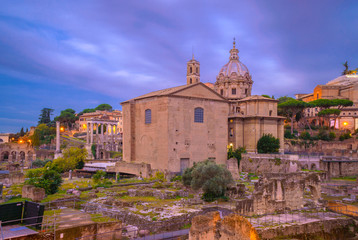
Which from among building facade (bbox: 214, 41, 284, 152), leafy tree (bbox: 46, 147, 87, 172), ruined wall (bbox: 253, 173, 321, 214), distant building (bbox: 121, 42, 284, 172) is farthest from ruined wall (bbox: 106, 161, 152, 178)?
ruined wall (bbox: 253, 173, 321, 214)

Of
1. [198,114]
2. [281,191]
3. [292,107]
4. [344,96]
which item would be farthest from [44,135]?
[344,96]

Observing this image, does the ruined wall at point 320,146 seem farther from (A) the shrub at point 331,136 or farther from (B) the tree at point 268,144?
(B) the tree at point 268,144

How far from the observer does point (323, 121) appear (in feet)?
221

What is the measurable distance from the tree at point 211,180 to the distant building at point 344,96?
56538mm

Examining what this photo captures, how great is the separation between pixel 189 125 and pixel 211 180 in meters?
15.0

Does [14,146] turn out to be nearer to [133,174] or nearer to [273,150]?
[133,174]

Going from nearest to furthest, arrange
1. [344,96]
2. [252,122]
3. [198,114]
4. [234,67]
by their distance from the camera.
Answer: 1. [198,114]
2. [252,122]
3. [234,67]
4. [344,96]

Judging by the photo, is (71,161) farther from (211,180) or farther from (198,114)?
(211,180)

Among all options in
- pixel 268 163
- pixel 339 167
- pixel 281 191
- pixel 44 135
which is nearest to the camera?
pixel 281 191

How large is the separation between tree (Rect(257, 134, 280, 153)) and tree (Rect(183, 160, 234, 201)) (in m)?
21.0

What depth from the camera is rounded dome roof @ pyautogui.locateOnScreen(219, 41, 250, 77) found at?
51794mm

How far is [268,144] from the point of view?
40.2 m

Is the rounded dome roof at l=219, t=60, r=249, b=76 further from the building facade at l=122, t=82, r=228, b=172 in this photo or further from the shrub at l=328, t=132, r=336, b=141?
the shrub at l=328, t=132, r=336, b=141

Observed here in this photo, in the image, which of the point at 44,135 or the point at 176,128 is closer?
the point at 176,128
